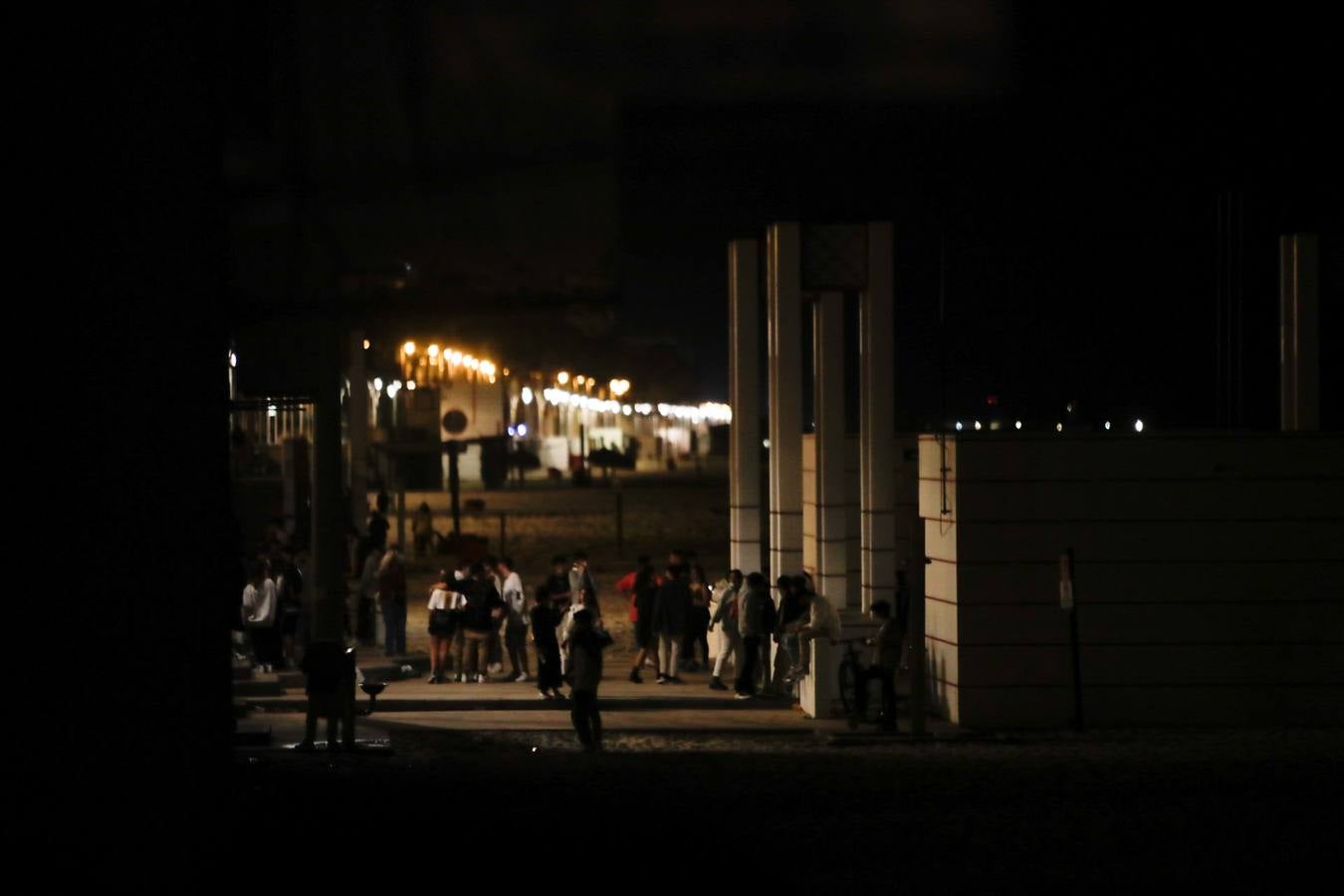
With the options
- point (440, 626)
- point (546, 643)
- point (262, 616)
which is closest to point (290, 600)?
point (262, 616)

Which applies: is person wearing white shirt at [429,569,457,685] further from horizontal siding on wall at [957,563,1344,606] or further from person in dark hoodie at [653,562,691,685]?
horizontal siding on wall at [957,563,1344,606]

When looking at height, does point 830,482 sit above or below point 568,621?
above

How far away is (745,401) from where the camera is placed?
910 inches

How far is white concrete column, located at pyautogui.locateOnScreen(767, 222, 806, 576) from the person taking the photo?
70.0ft

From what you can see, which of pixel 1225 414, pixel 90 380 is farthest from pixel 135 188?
pixel 1225 414

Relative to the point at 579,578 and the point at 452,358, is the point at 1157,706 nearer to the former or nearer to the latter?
the point at 579,578

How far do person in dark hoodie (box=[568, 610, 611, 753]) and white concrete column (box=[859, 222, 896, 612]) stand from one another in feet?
17.3

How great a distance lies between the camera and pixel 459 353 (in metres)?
69.4

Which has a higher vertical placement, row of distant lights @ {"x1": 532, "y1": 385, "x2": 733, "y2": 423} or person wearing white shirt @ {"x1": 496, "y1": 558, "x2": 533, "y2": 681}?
row of distant lights @ {"x1": 532, "y1": 385, "x2": 733, "y2": 423}

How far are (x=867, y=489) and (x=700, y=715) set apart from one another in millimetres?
3409

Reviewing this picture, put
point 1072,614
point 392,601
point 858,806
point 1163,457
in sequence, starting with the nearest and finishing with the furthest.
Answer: point 858,806 → point 1072,614 → point 1163,457 → point 392,601

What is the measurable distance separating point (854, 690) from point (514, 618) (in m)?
5.64

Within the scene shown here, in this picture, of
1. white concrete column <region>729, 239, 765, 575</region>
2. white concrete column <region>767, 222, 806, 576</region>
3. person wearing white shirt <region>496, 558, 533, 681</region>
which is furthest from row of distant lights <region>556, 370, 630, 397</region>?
white concrete column <region>767, 222, 806, 576</region>

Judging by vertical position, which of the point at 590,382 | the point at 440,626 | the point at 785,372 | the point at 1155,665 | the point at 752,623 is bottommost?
the point at 1155,665
